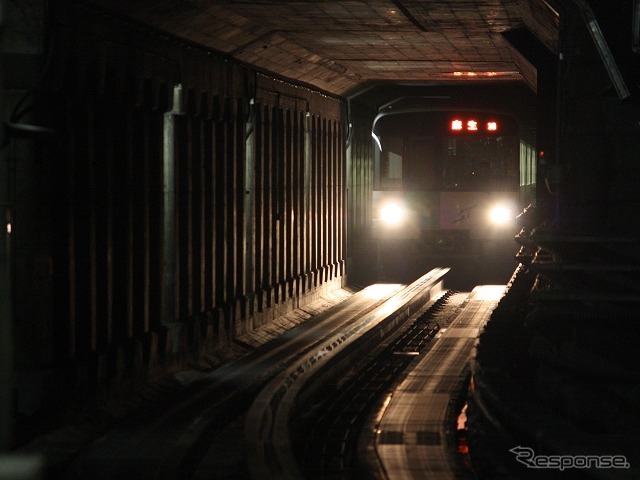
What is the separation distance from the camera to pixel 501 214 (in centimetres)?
2492

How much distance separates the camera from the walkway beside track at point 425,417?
29.1 feet

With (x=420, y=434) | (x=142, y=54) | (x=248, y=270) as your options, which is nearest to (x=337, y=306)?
(x=248, y=270)

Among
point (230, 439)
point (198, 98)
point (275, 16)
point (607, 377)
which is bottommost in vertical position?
point (230, 439)

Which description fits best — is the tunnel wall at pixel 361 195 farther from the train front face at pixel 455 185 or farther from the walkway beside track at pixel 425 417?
the walkway beside track at pixel 425 417

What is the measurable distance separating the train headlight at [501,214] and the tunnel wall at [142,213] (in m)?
6.71

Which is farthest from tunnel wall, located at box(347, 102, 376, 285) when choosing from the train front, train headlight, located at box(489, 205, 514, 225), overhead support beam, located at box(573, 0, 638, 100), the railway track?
overhead support beam, located at box(573, 0, 638, 100)

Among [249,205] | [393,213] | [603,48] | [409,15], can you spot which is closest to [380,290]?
[393,213]

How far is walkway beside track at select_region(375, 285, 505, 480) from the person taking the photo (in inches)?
349

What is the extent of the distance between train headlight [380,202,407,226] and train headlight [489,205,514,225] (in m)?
1.76

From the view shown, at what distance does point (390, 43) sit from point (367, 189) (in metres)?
9.23

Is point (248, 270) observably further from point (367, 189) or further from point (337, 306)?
point (367, 189)

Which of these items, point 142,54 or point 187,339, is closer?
point 142,54

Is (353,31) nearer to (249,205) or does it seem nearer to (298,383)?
(249,205)

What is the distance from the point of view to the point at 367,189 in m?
26.7
